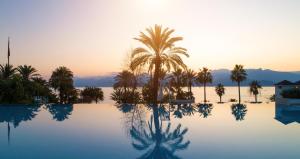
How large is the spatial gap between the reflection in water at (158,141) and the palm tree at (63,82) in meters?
31.4

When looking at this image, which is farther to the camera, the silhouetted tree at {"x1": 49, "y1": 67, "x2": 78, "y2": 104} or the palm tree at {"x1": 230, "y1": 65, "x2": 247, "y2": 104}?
the palm tree at {"x1": 230, "y1": 65, "x2": 247, "y2": 104}

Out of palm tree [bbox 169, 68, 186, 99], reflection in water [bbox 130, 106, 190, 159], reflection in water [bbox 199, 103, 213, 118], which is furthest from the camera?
palm tree [bbox 169, 68, 186, 99]

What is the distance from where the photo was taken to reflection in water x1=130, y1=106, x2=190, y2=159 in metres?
10.4

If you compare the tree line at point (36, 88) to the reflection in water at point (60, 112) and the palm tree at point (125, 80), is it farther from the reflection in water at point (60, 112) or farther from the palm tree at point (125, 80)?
the palm tree at point (125, 80)

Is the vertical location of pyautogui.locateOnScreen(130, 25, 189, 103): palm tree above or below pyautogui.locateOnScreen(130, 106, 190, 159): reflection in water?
above

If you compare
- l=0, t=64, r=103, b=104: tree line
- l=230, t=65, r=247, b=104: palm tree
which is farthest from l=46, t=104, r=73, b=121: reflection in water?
l=230, t=65, r=247, b=104: palm tree

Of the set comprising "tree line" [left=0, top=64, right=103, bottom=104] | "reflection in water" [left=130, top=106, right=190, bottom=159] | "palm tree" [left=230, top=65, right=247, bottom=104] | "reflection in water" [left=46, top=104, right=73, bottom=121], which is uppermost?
"palm tree" [left=230, top=65, right=247, bottom=104]

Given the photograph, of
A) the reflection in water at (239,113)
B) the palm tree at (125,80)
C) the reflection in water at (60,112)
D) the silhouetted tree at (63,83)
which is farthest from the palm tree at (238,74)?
the reflection in water at (60,112)

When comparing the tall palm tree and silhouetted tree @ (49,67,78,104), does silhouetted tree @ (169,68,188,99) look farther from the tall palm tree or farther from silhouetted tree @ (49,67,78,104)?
the tall palm tree

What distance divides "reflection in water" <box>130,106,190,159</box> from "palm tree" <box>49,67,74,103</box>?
103 feet

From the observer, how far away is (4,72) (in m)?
33.6

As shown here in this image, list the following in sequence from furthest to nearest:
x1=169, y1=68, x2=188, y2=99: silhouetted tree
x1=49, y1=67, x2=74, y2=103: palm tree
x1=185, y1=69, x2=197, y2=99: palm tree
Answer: x1=185, y1=69, x2=197, y2=99: palm tree, x1=169, y1=68, x2=188, y2=99: silhouetted tree, x1=49, y1=67, x2=74, y2=103: palm tree

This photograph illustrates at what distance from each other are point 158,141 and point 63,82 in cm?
3585

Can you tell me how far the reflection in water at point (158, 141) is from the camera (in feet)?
34.0
